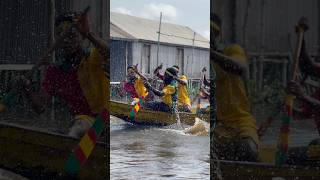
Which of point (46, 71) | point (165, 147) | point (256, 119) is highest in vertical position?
point (46, 71)

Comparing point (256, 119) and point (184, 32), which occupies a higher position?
point (184, 32)

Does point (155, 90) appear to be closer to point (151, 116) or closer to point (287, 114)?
point (151, 116)

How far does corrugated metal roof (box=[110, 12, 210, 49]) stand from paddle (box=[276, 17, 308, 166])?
2499 cm

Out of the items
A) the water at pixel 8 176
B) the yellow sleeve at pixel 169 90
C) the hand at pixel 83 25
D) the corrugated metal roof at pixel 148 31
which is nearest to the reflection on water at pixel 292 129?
the hand at pixel 83 25

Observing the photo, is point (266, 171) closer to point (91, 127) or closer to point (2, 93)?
point (91, 127)

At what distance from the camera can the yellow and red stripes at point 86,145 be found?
18.1 feet

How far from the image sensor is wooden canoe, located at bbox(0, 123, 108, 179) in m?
5.54

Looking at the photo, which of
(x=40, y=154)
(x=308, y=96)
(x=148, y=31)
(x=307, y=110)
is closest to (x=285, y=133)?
(x=307, y=110)

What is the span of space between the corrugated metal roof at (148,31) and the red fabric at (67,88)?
23724 mm

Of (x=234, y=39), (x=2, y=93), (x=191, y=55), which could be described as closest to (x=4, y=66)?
(x=2, y=93)

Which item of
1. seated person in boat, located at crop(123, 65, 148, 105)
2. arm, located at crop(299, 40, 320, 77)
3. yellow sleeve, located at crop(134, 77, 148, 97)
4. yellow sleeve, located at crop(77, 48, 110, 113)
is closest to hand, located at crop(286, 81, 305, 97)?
arm, located at crop(299, 40, 320, 77)

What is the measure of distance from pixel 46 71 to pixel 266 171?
8.17 ft

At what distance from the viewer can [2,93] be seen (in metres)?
6.21

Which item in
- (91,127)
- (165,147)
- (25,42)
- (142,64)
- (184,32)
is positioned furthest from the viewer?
(184,32)
